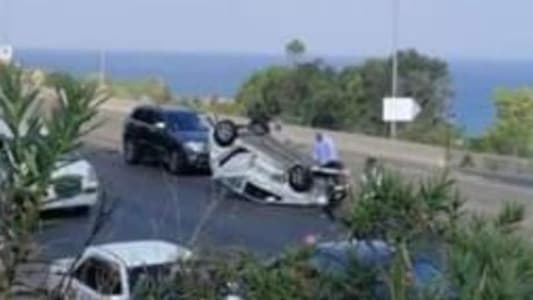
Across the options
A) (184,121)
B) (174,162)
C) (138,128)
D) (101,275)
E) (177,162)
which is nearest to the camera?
(101,275)

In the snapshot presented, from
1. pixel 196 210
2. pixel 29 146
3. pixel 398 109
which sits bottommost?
pixel 398 109

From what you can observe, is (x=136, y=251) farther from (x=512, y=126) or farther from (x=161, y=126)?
(x=512, y=126)

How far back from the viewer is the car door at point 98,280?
8578 millimetres

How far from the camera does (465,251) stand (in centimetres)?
364

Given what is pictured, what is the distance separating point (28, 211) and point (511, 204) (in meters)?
1.87

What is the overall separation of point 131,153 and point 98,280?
2175 centimetres

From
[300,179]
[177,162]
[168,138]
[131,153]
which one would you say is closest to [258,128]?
[300,179]

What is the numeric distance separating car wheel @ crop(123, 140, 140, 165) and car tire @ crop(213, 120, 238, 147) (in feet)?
19.1

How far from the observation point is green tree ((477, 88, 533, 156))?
40.8 m

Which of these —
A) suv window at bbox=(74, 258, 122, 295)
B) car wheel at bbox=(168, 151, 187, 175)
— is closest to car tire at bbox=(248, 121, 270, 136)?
car wheel at bbox=(168, 151, 187, 175)

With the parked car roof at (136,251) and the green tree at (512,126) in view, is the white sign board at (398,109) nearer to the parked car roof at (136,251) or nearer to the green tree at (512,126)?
the green tree at (512,126)

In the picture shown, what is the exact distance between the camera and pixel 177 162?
30859mm

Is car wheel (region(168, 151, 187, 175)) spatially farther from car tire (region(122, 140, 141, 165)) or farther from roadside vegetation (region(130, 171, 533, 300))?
roadside vegetation (region(130, 171, 533, 300))

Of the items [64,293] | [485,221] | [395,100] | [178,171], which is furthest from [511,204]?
[395,100]
